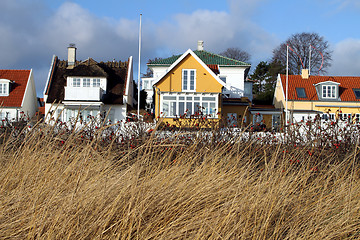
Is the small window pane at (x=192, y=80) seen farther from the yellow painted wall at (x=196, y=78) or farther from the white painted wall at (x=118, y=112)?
the white painted wall at (x=118, y=112)

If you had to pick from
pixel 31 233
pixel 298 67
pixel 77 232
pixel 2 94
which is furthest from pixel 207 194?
pixel 298 67

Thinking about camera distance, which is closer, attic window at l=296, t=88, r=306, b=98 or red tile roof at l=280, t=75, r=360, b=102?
red tile roof at l=280, t=75, r=360, b=102

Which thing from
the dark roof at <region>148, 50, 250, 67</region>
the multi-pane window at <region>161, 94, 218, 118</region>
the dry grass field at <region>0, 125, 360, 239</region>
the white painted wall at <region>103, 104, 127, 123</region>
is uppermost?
the dark roof at <region>148, 50, 250, 67</region>

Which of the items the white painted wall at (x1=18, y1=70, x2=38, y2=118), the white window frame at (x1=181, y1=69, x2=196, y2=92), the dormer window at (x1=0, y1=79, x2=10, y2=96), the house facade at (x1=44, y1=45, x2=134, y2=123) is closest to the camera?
the white window frame at (x1=181, y1=69, x2=196, y2=92)

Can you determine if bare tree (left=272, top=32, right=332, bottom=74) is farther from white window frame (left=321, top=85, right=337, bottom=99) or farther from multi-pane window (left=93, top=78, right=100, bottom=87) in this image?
multi-pane window (left=93, top=78, right=100, bottom=87)

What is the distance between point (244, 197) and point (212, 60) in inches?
1262

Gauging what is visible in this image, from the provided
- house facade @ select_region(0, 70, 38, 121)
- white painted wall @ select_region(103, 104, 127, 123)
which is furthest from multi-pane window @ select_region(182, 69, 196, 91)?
house facade @ select_region(0, 70, 38, 121)

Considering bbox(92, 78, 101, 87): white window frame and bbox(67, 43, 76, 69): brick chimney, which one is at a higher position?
bbox(67, 43, 76, 69): brick chimney

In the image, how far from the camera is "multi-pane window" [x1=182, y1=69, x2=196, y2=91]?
2602 cm

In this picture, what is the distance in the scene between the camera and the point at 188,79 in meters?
26.0

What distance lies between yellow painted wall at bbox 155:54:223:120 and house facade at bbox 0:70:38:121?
1059cm

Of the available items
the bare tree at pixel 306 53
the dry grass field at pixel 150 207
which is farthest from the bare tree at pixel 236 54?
the dry grass field at pixel 150 207

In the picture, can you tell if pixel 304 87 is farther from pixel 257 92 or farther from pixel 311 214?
pixel 311 214

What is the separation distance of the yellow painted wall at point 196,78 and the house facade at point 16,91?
34.7ft
